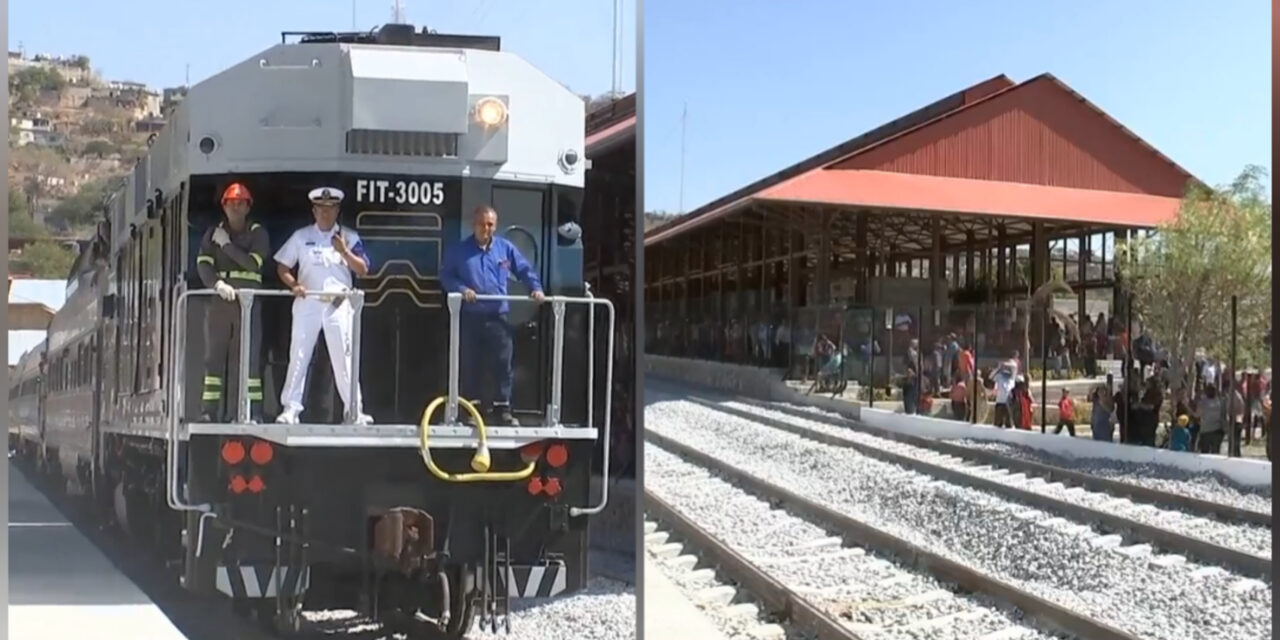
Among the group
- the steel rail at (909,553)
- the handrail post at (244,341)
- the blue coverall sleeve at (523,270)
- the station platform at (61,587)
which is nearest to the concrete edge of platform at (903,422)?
the steel rail at (909,553)

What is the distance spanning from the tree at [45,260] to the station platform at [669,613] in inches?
69.5

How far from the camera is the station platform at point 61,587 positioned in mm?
2824

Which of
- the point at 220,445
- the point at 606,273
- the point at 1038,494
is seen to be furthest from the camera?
the point at 1038,494

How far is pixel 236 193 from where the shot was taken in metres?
2.70

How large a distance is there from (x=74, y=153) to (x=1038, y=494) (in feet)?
9.34

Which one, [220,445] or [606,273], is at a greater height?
[606,273]

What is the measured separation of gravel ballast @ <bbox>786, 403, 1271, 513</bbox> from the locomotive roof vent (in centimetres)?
145

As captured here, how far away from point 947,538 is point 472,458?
1.49 meters

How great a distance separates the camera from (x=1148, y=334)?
9.80 feet

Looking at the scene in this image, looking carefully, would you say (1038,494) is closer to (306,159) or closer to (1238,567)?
(1238,567)

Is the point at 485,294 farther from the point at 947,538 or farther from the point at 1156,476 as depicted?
the point at 1156,476

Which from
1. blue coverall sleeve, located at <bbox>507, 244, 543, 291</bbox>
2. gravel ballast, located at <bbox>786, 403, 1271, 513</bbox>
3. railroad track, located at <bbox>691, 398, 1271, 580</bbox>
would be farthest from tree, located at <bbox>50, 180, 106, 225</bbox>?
gravel ballast, located at <bbox>786, 403, 1271, 513</bbox>

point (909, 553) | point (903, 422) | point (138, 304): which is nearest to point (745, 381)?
point (903, 422)

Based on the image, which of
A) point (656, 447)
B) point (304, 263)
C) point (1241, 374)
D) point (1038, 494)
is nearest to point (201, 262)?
point (304, 263)
